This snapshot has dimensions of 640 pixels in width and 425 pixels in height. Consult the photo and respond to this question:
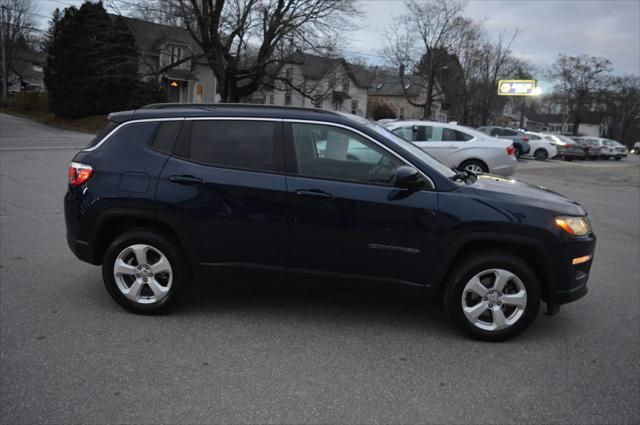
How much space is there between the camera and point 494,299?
13.7 feet

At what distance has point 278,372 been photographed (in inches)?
142

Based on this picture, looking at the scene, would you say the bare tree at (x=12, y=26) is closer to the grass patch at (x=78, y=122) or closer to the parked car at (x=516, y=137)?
the grass patch at (x=78, y=122)

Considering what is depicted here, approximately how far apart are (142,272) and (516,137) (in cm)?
2789

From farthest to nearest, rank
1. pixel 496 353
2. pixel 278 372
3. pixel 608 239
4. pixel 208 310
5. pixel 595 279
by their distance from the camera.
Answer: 1. pixel 608 239
2. pixel 595 279
3. pixel 208 310
4. pixel 496 353
5. pixel 278 372

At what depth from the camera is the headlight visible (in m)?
4.13

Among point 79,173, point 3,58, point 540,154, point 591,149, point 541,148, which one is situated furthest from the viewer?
point 3,58

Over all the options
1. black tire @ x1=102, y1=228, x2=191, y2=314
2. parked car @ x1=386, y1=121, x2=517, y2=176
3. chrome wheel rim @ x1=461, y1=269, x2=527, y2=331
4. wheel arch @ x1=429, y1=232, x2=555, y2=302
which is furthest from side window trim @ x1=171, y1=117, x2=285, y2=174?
parked car @ x1=386, y1=121, x2=517, y2=176

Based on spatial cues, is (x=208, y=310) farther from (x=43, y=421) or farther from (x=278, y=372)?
(x=43, y=421)

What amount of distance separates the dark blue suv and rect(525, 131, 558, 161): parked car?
2920 cm

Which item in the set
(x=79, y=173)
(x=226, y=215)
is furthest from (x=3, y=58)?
(x=226, y=215)

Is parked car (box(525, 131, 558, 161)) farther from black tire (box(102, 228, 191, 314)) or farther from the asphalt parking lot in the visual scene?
black tire (box(102, 228, 191, 314))

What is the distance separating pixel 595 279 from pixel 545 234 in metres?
2.53

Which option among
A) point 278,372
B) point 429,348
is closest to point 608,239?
point 429,348

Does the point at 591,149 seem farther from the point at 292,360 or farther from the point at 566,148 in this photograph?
the point at 292,360
